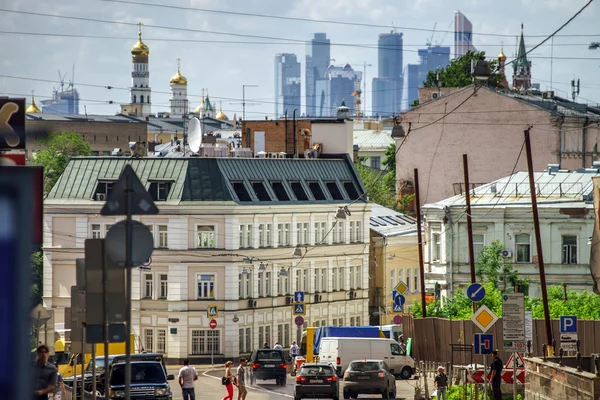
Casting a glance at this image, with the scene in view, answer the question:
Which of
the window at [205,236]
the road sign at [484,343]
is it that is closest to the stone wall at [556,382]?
the road sign at [484,343]

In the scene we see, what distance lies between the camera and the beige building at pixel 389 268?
3462 inches

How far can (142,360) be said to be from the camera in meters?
38.2

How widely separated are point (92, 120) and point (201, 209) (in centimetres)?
11286

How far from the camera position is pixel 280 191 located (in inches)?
3169

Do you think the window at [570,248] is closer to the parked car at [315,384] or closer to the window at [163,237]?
the window at [163,237]

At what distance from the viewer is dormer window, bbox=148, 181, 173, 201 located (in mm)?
76688

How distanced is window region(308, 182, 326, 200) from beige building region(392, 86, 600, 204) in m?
7.23

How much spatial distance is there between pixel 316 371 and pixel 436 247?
27.0m

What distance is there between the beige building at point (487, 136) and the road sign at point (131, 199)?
65673mm

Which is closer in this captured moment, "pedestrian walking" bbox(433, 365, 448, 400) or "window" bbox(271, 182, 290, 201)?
"pedestrian walking" bbox(433, 365, 448, 400)

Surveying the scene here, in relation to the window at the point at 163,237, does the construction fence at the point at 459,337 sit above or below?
below

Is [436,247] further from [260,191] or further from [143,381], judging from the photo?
[143,381]

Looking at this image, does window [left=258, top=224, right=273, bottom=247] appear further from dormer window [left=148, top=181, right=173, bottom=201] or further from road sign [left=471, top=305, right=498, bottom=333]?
road sign [left=471, top=305, right=498, bottom=333]

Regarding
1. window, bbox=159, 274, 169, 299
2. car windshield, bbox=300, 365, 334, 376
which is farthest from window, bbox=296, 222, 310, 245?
car windshield, bbox=300, 365, 334, 376
